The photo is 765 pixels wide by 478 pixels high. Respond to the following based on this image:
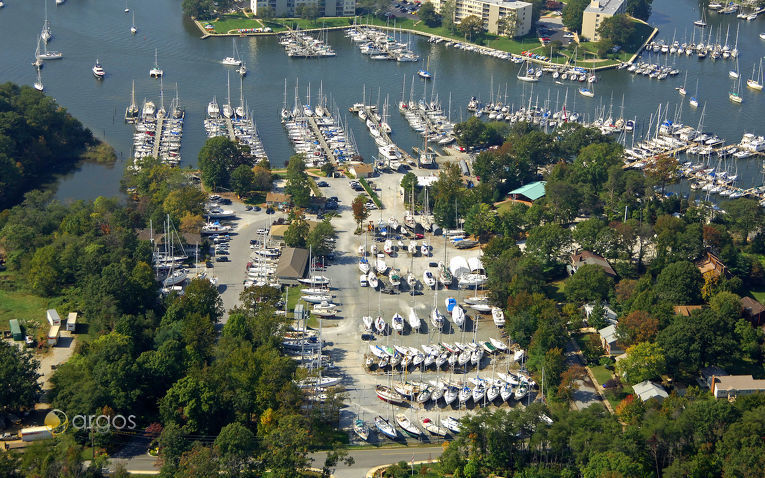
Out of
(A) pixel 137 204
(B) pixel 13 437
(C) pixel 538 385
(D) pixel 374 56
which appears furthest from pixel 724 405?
(D) pixel 374 56

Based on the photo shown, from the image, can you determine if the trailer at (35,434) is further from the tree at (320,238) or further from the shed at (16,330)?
the tree at (320,238)

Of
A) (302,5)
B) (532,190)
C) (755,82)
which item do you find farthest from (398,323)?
(302,5)

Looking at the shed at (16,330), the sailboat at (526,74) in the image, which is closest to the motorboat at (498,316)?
the shed at (16,330)

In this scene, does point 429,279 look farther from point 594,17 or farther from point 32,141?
point 594,17

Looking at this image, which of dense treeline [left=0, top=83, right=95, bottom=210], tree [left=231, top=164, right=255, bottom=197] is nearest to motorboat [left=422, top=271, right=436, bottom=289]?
tree [left=231, top=164, right=255, bottom=197]

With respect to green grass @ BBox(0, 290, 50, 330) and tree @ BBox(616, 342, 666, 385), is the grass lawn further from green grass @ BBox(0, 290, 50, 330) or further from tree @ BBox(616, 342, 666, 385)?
tree @ BBox(616, 342, 666, 385)
